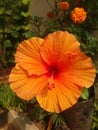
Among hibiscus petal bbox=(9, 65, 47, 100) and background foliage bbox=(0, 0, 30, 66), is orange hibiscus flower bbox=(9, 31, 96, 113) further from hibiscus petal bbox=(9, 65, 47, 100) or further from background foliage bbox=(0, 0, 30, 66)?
background foliage bbox=(0, 0, 30, 66)

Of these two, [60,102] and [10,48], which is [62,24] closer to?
[10,48]

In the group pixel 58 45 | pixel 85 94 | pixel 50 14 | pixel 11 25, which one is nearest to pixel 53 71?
pixel 58 45

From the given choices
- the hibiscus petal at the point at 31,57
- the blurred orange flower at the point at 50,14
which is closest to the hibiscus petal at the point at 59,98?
the hibiscus petal at the point at 31,57

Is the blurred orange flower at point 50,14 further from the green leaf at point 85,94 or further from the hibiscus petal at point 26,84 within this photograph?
the hibiscus petal at point 26,84

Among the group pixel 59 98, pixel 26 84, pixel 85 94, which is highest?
pixel 26 84

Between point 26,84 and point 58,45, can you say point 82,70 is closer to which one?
point 58,45

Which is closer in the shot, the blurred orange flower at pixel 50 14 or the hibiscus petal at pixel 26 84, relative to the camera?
the hibiscus petal at pixel 26 84

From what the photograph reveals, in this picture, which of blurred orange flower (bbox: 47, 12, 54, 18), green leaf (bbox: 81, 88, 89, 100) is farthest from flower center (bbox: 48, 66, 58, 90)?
blurred orange flower (bbox: 47, 12, 54, 18)

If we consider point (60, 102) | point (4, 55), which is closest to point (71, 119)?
point (60, 102)
